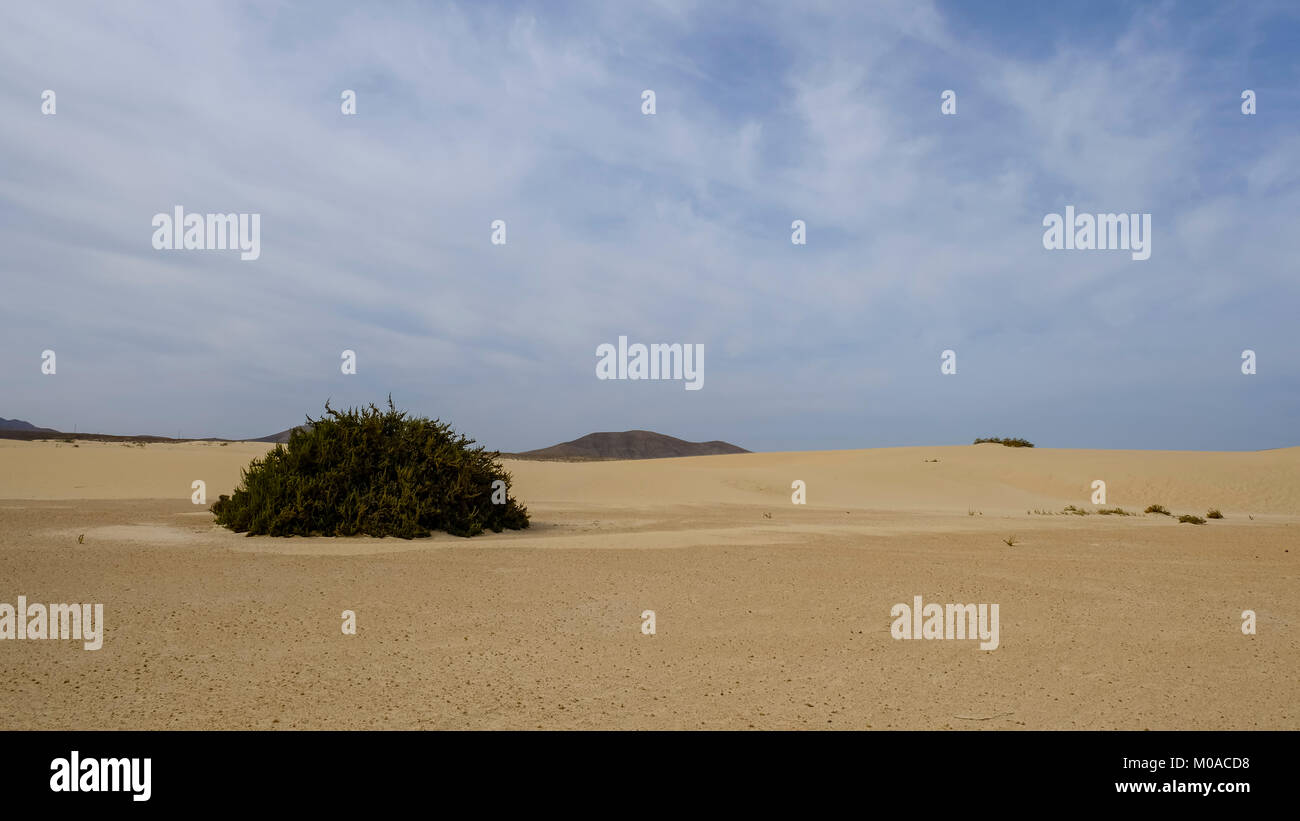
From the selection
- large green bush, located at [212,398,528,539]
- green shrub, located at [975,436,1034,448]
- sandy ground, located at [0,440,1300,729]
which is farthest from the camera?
green shrub, located at [975,436,1034,448]

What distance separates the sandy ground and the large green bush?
0.71 m

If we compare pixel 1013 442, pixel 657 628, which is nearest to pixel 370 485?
pixel 657 628

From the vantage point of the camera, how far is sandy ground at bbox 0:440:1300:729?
15.8 ft

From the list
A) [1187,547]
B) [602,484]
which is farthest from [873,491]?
[1187,547]

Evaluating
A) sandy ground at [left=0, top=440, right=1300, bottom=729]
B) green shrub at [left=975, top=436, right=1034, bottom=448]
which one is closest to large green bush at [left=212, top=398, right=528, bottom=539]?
sandy ground at [left=0, top=440, right=1300, bottom=729]

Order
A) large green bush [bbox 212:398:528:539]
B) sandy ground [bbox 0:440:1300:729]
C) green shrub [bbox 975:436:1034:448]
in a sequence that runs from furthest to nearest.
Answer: green shrub [bbox 975:436:1034:448]
large green bush [bbox 212:398:528:539]
sandy ground [bbox 0:440:1300:729]

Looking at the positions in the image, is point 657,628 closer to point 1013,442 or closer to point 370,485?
point 370,485

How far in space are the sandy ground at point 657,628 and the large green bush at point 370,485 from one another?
2.32 feet

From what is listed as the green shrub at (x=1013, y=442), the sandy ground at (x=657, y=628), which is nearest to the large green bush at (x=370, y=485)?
the sandy ground at (x=657, y=628)

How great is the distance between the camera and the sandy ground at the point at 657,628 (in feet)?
15.8

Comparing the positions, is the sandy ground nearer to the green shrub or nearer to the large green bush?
the large green bush

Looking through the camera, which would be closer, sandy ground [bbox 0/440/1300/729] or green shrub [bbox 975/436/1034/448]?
sandy ground [bbox 0/440/1300/729]
